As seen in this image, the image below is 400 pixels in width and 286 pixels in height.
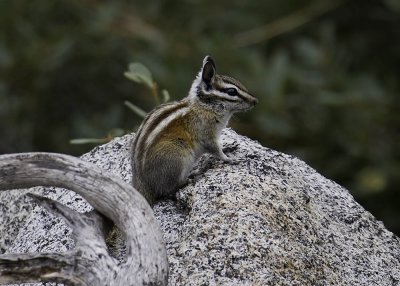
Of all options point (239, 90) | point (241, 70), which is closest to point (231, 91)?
point (239, 90)

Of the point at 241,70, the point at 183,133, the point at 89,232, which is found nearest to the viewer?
the point at 89,232

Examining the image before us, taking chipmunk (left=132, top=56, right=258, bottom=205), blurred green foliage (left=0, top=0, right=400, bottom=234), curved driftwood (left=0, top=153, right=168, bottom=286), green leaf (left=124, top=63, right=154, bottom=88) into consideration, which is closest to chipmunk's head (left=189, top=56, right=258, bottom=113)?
chipmunk (left=132, top=56, right=258, bottom=205)

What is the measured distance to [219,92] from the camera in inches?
227

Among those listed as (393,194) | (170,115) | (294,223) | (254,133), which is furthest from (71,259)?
(393,194)

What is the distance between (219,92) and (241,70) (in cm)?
447

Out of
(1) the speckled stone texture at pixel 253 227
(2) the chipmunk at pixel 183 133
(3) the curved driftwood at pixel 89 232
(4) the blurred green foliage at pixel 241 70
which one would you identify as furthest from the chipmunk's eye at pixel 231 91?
(4) the blurred green foliage at pixel 241 70

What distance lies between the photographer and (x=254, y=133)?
31.8ft

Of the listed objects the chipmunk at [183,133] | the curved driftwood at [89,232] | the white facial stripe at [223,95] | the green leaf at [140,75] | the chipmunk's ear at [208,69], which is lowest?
the curved driftwood at [89,232]

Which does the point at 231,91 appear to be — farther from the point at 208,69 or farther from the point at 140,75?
the point at 140,75

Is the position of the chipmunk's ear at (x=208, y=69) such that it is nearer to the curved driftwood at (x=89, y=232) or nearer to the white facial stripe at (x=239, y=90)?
the white facial stripe at (x=239, y=90)

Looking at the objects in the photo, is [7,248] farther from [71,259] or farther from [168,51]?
[168,51]

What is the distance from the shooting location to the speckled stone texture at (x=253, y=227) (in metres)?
4.33

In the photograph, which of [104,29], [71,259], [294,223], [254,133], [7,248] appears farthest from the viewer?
[104,29]

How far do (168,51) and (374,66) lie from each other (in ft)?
8.11
